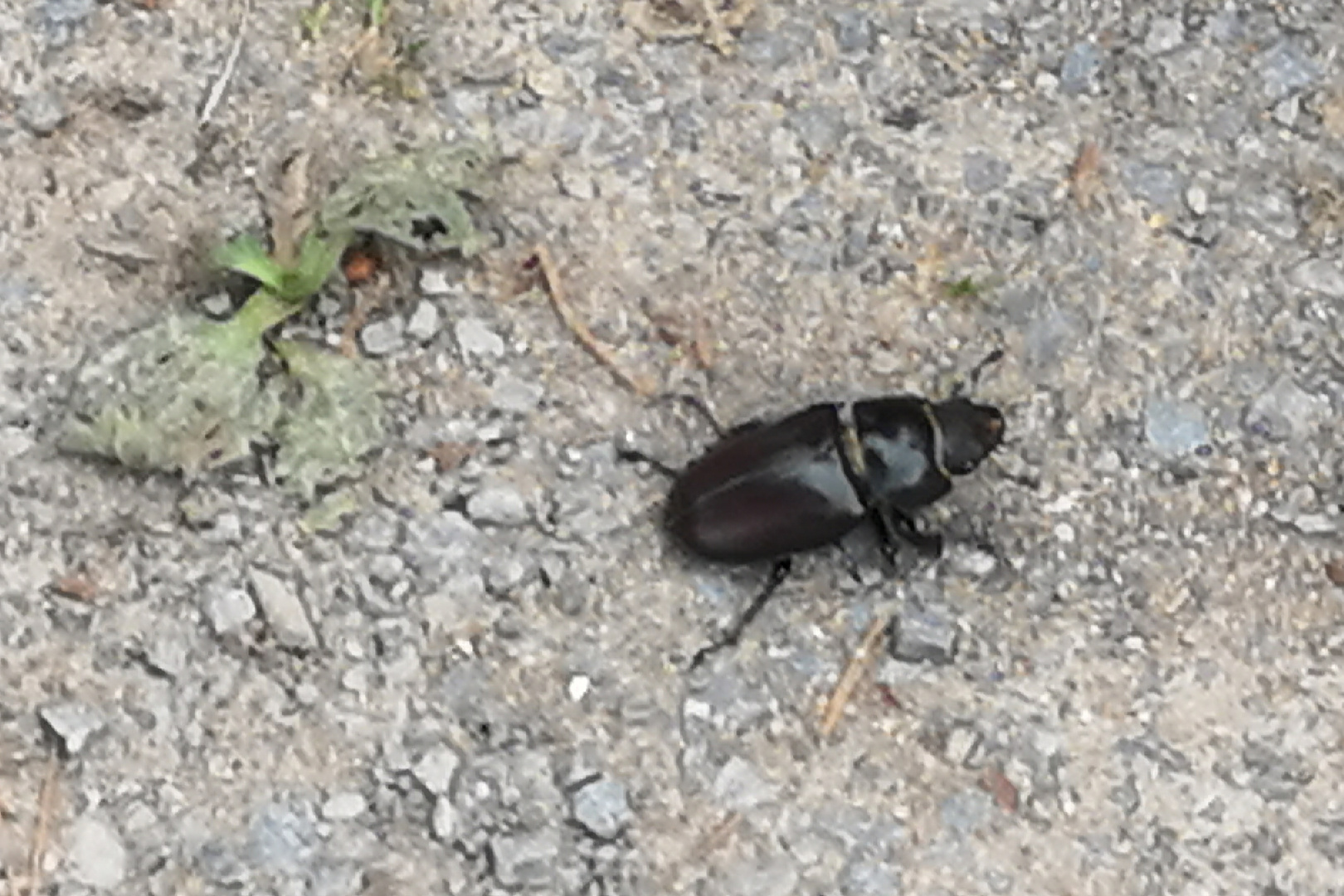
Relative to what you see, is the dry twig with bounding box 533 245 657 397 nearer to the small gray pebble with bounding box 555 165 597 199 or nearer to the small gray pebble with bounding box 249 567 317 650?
the small gray pebble with bounding box 555 165 597 199

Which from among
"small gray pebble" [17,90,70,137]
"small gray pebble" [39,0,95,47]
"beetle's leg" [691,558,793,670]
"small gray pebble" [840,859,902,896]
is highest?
"small gray pebble" [39,0,95,47]

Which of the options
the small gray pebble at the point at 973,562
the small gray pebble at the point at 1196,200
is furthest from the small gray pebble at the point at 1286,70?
the small gray pebble at the point at 973,562

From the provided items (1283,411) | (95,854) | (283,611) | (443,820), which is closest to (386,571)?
(283,611)

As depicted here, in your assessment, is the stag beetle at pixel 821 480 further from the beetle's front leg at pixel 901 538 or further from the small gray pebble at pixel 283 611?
the small gray pebble at pixel 283 611

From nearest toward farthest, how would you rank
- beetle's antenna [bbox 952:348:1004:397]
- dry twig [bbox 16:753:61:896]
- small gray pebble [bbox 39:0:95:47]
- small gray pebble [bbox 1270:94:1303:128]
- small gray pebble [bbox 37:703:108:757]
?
dry twig [bbox 16:753:61:896] → small gray pebble [bbox 37:703:108:757] → beetle's antenna [bbox 952:348:1004:397] → small gray pebble [bbox 39:0:95:47] → small gray pebble [bbox 1270:94:1303:128]

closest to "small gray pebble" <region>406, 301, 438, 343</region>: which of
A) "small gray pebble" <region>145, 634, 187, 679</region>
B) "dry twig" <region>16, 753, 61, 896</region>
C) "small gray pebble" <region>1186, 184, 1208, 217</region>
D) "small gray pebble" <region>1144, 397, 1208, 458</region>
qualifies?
"small gray pebble" <region>145, 634, 187, 679</region>

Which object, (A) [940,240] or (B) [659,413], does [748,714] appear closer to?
(B) [659,413]

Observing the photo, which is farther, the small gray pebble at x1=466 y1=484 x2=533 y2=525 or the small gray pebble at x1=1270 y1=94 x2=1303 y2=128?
the small gray pebble at x1=1270 y1=94 x2=1303 y2=128
